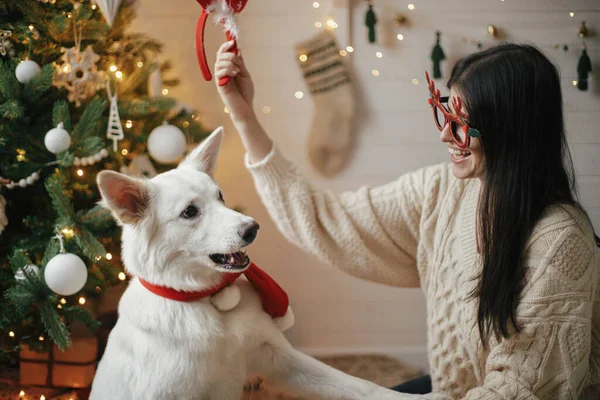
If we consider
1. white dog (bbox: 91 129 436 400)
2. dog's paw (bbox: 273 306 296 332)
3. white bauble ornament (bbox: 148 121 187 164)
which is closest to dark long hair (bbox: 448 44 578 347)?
white dog (bbox: 91 129 436 400)

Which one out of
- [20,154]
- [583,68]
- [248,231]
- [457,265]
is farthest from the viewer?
[583,68]

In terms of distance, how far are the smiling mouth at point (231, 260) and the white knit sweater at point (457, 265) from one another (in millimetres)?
429

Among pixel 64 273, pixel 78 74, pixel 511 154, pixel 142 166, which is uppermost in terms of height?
pixel 78 74

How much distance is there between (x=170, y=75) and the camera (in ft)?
8.48

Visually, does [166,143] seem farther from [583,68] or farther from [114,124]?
[583,68]

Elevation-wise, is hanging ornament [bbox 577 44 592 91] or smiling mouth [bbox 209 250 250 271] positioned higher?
smiling mouth [bbox 209 250 250 271]

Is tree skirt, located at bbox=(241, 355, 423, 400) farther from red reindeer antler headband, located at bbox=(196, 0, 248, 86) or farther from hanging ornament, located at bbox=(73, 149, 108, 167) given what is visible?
red reindeer antler headband, located at bbox=(196, 0, 248, 86)

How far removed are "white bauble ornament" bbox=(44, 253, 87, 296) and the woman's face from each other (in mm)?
1019

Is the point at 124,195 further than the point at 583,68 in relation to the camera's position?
No

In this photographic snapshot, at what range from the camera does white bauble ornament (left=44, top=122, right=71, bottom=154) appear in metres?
1.66

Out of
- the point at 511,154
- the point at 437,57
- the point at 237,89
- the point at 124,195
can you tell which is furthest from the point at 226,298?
the point at 437,57

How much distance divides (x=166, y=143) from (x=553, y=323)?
1.22 metres

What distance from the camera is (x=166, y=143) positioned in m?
1.84

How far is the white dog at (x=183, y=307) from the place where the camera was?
1.08 m
